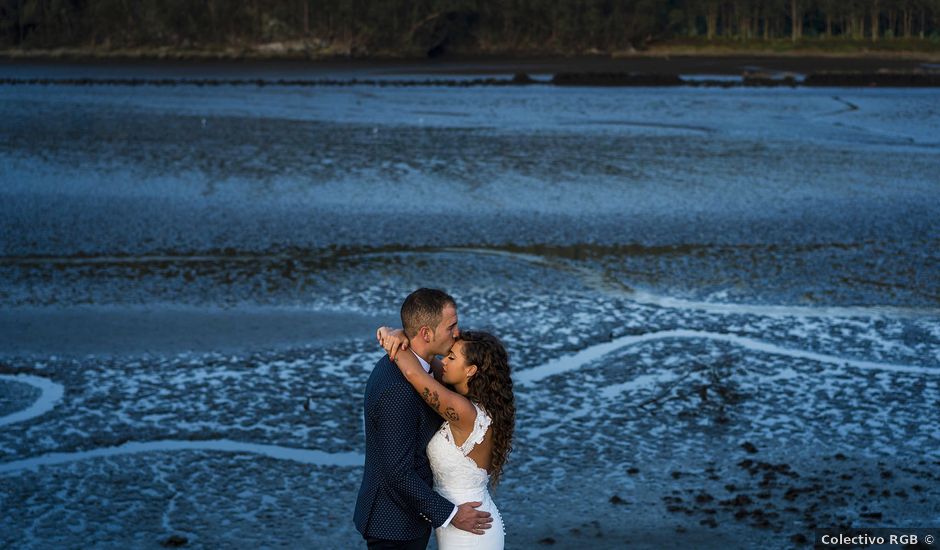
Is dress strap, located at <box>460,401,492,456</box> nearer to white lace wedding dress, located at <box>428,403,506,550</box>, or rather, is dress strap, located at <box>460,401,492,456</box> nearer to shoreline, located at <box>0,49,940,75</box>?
white lace wedding dress, located at <box>428,403,506,550</box>

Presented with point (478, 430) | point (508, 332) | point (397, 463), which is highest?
point (478, 430)

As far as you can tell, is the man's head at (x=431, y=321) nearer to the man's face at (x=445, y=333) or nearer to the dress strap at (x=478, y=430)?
the man's face at (x=445, y=333)

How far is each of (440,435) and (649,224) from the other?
13.0 meters

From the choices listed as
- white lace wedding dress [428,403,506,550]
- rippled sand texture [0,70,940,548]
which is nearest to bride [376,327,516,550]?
white lace wedding dress [428,403,506,550]

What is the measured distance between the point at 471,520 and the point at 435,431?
0.36 meters

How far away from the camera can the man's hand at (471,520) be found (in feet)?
14.6

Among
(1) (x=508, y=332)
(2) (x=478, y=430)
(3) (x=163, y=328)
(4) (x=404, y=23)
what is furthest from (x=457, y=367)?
(4) (x=404, y=23)

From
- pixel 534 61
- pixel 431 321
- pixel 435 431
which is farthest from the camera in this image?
pixel 534 61

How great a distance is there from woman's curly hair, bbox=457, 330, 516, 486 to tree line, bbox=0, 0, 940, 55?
357 feet

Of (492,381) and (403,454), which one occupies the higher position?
(492,381)

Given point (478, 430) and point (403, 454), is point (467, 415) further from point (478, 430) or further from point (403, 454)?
point (403, 454)

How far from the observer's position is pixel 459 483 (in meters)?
4.52

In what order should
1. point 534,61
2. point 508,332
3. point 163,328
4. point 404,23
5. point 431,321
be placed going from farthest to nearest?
point 404,23
point 534,61
point 163,328
point 508,332
point 431,321

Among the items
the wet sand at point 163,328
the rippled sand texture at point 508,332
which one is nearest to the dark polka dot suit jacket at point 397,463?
the rippled sand texture at point 508,332
